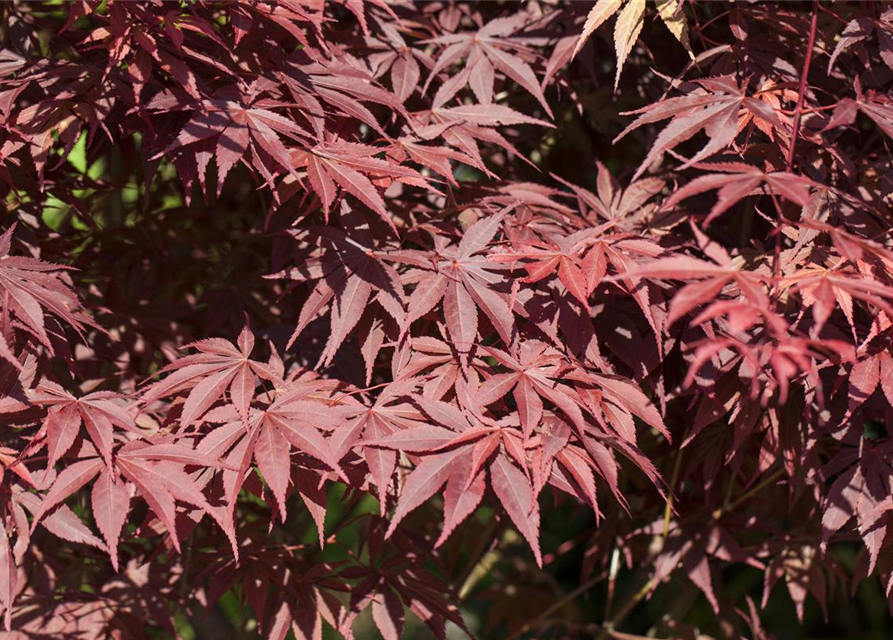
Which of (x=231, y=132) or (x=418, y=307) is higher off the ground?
(x=231, y=132)

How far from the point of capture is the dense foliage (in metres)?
1.34

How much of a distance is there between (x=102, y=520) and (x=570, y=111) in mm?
1635

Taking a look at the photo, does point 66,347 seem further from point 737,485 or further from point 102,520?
point 737,485

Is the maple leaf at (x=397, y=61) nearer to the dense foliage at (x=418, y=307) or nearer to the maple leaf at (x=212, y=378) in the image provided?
the dense foliage at (x=418, y=307)

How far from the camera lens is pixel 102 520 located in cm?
133

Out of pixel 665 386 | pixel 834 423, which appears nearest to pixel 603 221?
pixel 665 386

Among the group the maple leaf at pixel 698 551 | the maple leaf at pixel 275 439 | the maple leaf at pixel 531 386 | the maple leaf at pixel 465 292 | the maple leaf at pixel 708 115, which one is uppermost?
the maple leaf at pixel 708 115

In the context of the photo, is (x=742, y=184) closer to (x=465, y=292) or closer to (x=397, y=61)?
(x=465, y=292)

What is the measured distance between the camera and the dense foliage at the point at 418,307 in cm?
134

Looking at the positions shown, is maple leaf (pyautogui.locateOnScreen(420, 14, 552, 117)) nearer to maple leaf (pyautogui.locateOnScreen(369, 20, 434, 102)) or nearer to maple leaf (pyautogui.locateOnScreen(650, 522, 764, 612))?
maple leaf (pyautogui.locateOnScreen(369, 20, 434, 102))

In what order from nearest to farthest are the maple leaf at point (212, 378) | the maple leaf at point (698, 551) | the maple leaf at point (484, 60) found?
the maple leaf at point (212, 378)
the maple leaf at point (484, 60)
the maple leaf at point (698, 551)

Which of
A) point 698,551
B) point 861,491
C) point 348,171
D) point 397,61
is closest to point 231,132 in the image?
point 348,171

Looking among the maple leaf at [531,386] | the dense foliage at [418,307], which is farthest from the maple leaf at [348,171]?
the maple leaf at [531,386]

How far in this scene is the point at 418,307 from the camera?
1447mm
